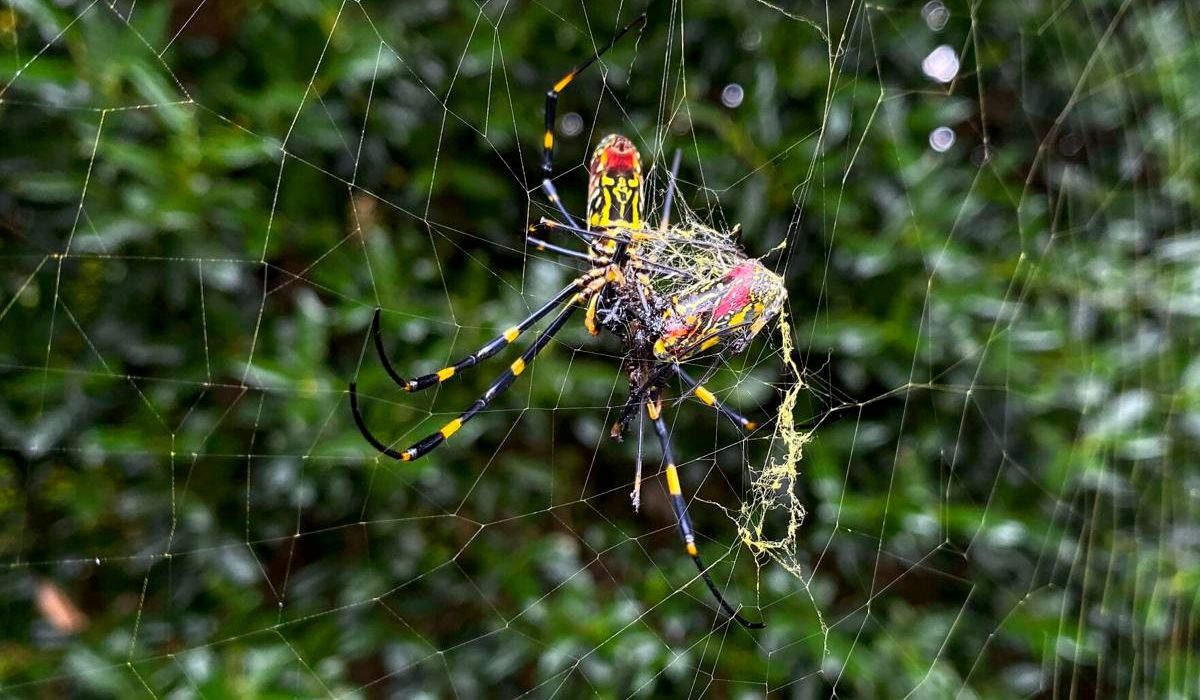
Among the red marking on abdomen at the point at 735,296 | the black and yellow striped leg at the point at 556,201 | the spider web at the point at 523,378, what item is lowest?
the spider web at the point at 523,378

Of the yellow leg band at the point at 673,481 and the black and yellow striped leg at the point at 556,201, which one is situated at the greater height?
the black and yellow striped leg at the point at 556,201

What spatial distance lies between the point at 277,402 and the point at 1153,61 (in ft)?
5.38

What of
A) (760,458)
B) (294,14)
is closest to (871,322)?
(760,458)

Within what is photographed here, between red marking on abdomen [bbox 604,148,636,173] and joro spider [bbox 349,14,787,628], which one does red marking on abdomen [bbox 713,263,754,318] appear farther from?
red marking on abdomen [bbox 604,148,636,173]

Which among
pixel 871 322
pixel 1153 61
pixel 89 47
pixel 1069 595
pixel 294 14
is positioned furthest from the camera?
pixel 1153 61

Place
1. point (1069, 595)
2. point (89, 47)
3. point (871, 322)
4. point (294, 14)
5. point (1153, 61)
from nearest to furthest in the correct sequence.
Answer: point (89, 47) < point (294, 14) < point (871, 322) < point (1069, 595) < point (1153, 61)

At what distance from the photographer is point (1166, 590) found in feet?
4.00

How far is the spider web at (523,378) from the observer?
0.78m

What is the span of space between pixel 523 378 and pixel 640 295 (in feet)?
0.95

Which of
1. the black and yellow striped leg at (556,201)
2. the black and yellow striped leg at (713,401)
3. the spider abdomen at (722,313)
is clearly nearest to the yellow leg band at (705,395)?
the black and yellow striped leg at (713,401)

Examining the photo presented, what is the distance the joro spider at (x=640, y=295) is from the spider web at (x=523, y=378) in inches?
2.0

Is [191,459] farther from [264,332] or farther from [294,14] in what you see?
[294,14]

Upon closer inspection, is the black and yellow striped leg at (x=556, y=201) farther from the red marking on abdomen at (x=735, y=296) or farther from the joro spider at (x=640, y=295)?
the red marking on abdomen at (x=735, y=296)

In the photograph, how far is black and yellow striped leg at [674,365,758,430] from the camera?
2.39 ft
